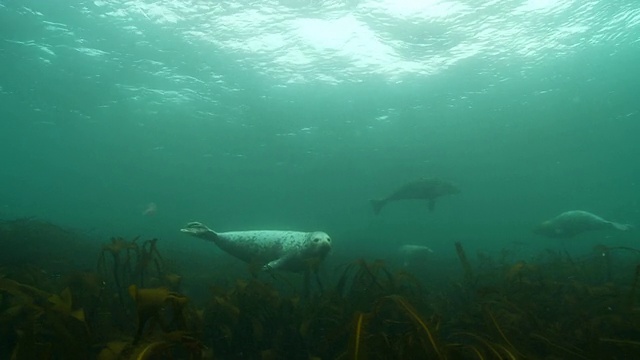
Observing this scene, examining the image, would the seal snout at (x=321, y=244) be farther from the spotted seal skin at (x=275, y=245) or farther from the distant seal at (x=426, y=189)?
the distant seal at (x=426, y=189)

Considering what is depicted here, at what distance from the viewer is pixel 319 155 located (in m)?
43.7

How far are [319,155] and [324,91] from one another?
18.4m

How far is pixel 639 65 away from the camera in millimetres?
23234

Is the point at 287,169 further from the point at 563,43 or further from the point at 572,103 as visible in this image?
the point at 563,43

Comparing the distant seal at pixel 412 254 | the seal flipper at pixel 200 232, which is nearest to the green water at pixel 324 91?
the distant seal at pixel 412 254

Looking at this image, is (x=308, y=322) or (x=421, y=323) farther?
(x=308, y=322)

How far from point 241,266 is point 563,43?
20.4 metres

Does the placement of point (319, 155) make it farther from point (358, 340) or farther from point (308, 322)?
point (358, 340)

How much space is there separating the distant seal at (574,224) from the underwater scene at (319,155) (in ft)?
0.29

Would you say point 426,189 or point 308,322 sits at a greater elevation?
point 426,189

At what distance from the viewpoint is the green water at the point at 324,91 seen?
55.5 ft

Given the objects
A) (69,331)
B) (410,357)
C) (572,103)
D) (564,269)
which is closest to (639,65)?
(572,103)

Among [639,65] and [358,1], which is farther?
[639,65]

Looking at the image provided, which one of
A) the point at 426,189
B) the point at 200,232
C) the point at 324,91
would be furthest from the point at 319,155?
the point at 200,232
